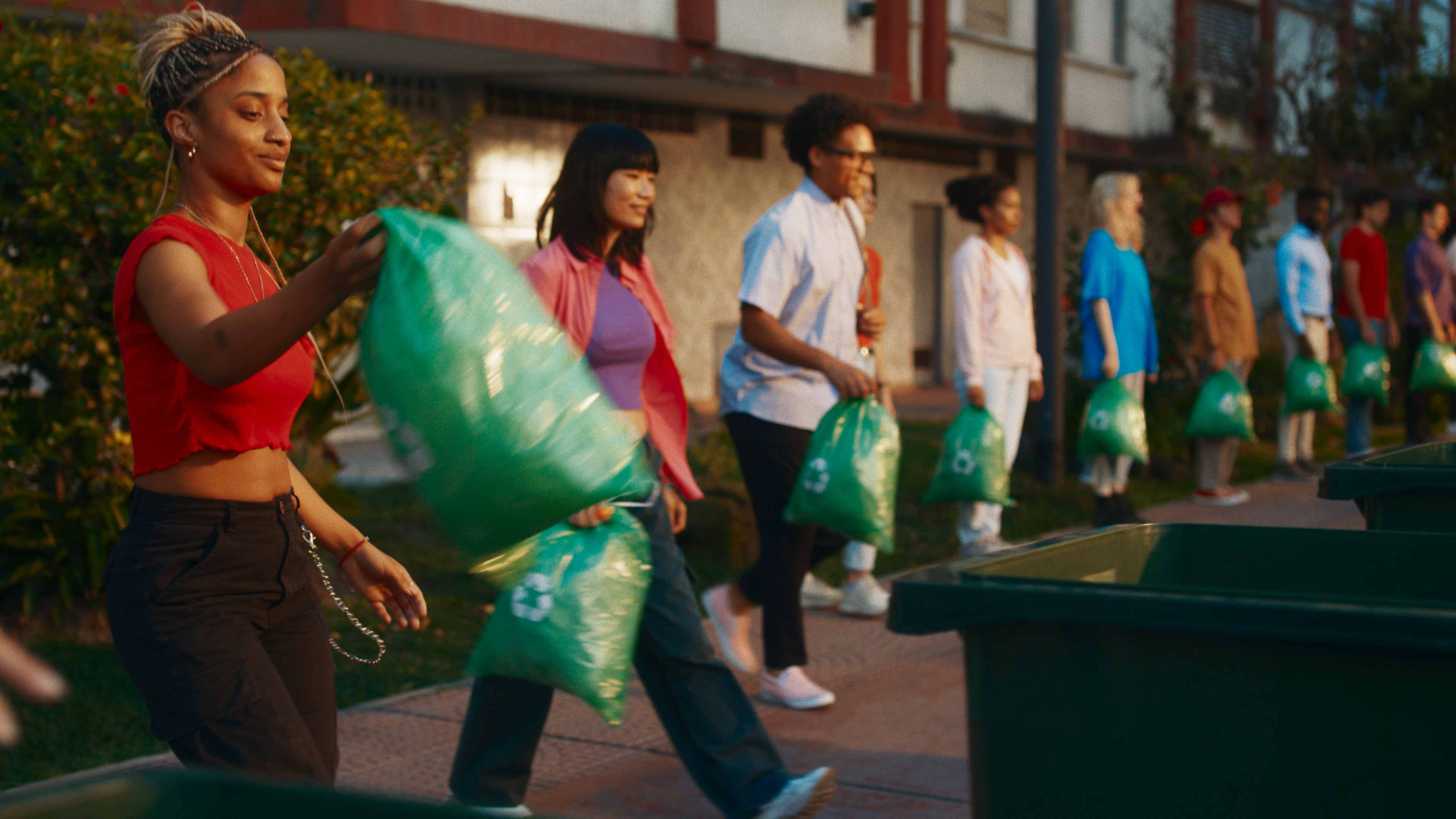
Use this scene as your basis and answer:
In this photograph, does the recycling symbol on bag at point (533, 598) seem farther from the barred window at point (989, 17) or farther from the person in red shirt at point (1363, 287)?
the barred window at point (989, 17)

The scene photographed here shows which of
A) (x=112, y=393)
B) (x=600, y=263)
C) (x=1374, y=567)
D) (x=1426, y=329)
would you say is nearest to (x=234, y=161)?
(x=600, y=263)

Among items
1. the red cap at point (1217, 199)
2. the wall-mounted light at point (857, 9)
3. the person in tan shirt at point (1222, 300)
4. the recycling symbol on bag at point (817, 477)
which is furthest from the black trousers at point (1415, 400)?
the recycling symbol on bag at point (817, 477)

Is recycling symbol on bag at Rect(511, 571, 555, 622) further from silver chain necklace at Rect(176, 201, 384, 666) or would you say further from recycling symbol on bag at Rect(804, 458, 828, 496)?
recycling symbol on bag at Rect(804, 458, 828, 496)

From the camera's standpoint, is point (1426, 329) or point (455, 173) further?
point (1426, 329)

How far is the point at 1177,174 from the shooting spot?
1345 centimetres

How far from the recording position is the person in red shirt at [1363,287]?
36.2ft

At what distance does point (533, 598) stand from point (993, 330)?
167 inches

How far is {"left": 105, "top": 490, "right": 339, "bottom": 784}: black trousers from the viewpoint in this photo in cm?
250

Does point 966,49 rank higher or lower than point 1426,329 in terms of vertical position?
higher

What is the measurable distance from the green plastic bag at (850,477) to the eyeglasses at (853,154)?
0.85 meters

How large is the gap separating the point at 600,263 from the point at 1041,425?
6.78 meters

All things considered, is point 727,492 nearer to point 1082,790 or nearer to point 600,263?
point 600,263

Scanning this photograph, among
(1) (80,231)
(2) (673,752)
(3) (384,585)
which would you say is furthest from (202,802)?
(1) (80,231)

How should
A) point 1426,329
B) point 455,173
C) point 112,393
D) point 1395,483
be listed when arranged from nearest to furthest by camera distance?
1. point 1395,483
2. point 112,393
3. point 455,173
4. point 1426,329
